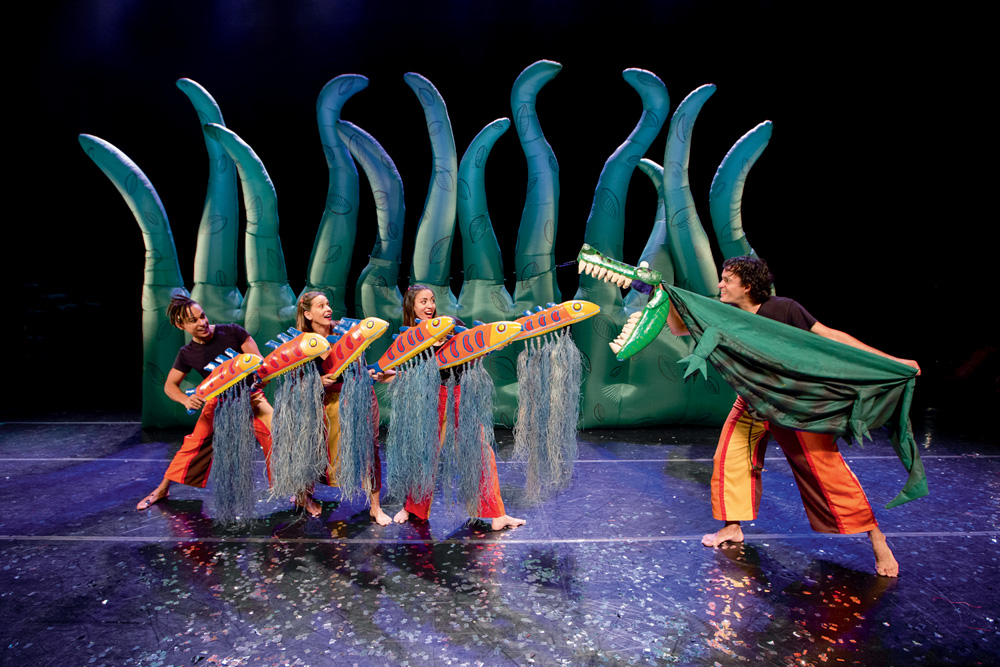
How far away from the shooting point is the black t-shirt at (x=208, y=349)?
9.65ft

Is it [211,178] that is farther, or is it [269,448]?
[211,178]

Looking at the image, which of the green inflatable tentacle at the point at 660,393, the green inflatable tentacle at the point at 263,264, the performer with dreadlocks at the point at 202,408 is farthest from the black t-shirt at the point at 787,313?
the green inflatable tentacle at the point at 263,264

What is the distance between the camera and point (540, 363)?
8.39 ft

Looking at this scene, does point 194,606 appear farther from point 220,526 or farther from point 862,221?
point 862,221

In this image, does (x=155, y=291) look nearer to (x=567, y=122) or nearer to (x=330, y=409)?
(x=330, y=409)

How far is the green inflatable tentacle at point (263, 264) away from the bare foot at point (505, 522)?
A: 257 cm

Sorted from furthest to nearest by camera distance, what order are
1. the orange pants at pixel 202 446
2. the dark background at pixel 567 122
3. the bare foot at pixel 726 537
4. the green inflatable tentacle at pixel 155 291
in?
1. the dark background at pixel 567 122
2. the green inflatable tentacle at pixel 155 291
3. the orange pants at pixel 202 446
4. the bare foot at pixel 726 537

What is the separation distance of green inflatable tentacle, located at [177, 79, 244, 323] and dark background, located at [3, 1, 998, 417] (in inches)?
34.4

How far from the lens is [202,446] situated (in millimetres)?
2877

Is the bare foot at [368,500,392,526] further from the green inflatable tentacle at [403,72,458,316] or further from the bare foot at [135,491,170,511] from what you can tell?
the green inflatable tentacle at [403,72,458,316]

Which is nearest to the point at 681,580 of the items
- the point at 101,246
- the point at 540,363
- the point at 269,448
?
the point at 540,363

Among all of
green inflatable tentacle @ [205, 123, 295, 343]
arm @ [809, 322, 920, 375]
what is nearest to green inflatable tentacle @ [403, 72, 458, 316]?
green inflatable tentacle @ [205, 123, 295, 343]

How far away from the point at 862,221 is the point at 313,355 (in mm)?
5242

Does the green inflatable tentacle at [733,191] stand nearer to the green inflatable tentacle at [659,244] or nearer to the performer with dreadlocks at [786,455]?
the green inflatable tentacle at [659,244]
